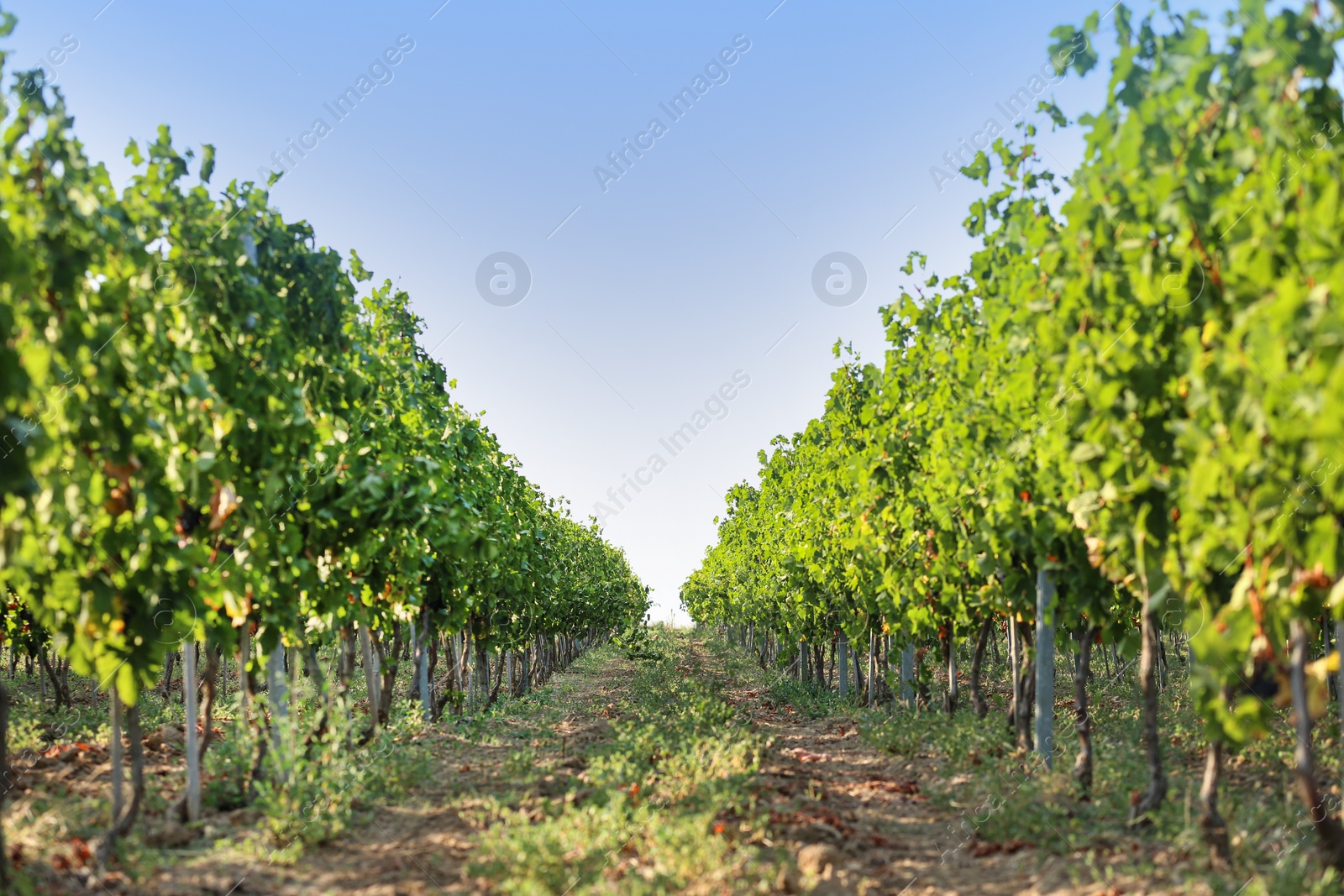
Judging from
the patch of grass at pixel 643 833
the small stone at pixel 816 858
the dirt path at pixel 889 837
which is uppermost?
the patch of grass at pixel 643 833

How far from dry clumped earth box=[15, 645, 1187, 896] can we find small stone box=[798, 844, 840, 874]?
0.5 inches

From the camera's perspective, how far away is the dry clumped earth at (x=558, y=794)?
5.18 meters

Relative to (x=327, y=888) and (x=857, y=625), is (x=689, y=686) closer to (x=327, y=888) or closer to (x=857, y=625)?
(x=857, y=625)

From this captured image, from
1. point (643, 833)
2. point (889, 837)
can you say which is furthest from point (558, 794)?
point (889, 837)

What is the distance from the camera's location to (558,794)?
8.07 metres

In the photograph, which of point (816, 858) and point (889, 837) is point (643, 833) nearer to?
point (816, 858)

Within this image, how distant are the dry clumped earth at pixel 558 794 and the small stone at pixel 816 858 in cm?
1

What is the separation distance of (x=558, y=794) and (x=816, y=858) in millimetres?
3311

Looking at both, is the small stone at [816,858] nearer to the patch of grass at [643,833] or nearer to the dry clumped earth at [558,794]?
the dry clumped earth at [558,794]

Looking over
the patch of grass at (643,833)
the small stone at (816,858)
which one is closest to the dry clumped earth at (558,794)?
the small stone at (816,858)

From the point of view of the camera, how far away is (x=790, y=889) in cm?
508

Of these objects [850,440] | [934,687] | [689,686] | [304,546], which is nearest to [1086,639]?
[850,440]

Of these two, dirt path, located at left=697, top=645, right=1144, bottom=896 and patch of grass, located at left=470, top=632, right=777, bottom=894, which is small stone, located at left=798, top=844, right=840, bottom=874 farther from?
patch of grass, located at left=470, top=632, right=777, bottom=894

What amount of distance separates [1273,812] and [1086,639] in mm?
1814
